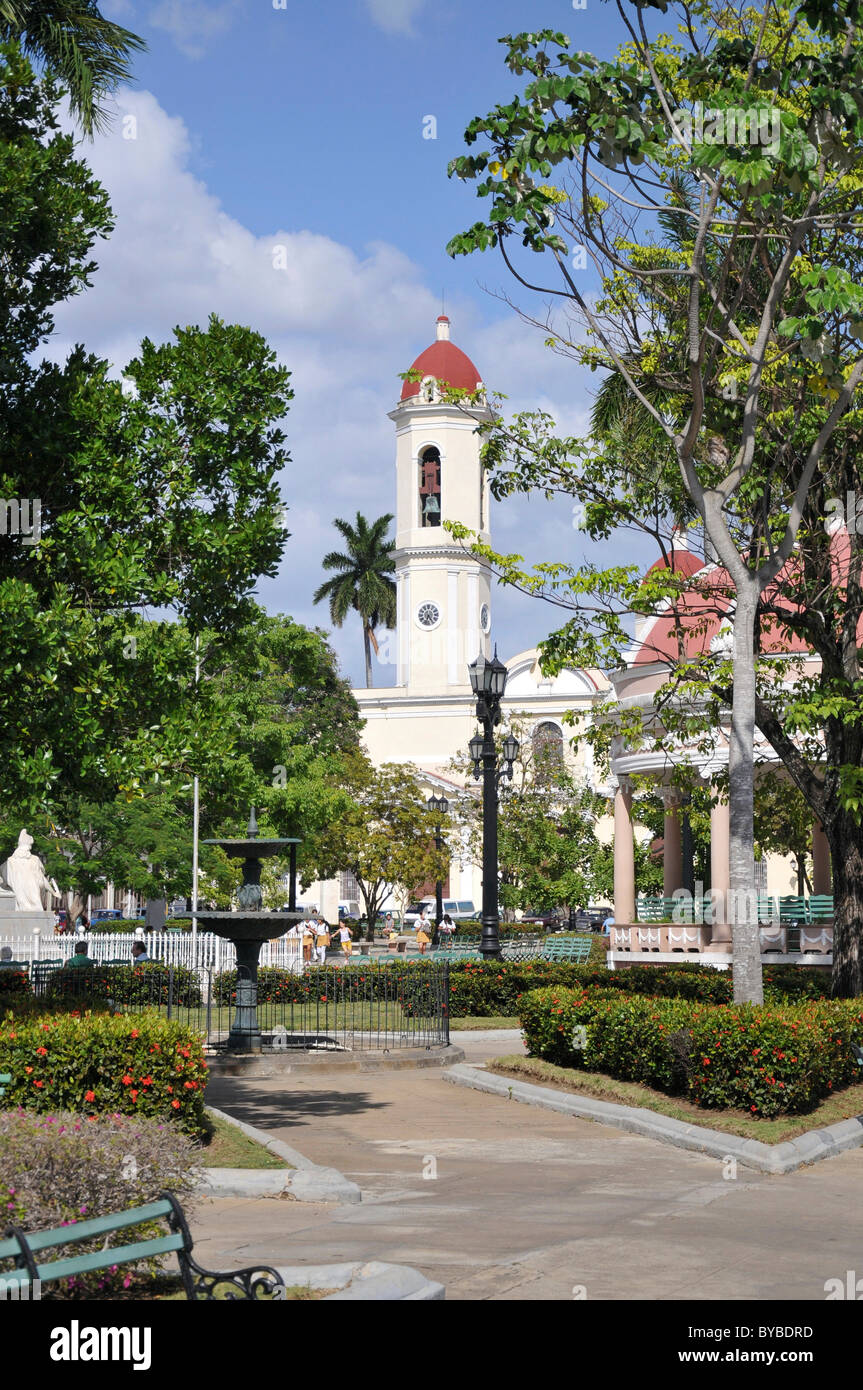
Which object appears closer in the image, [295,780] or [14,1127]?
[14,1127]

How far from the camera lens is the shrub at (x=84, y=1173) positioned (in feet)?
22.4

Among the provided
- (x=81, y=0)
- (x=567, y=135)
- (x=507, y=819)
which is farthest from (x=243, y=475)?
(x=507, y=819)

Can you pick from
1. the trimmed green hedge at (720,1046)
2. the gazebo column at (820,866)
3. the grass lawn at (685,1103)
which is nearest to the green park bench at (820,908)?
the gazebo column at (820,866)

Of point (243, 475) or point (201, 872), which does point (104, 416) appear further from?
point (201, 872)

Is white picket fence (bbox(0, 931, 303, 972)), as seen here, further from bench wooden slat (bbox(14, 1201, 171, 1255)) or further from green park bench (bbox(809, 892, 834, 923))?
bench wooden slat (bbox(14, 1201, 171, 1255))

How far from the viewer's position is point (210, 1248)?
8.23 meters

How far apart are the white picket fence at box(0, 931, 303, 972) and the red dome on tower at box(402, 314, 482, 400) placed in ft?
152

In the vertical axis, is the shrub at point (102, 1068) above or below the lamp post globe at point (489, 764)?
below

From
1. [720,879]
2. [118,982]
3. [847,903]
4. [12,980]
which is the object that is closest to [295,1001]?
[118,982]

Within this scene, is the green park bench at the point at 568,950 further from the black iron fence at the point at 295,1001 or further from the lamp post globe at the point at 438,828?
the black iron fence at the point at 295,1001

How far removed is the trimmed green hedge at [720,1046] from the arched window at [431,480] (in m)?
63.4

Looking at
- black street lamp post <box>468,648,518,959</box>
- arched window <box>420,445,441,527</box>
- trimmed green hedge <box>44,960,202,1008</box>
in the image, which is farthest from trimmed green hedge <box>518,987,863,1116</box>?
arched window <box>420,445,441,527</box>

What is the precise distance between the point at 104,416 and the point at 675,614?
778 cm

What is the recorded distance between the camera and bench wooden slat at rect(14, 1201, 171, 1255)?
225 inches
